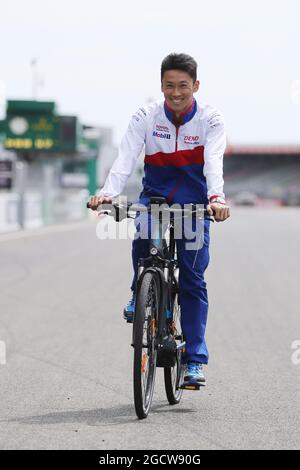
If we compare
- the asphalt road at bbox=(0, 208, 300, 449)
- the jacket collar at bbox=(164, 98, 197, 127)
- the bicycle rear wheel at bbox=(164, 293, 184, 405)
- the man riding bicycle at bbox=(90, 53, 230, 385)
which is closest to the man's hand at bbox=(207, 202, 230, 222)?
the man riding bicycle at bbox=(90, 53, 230, 385)

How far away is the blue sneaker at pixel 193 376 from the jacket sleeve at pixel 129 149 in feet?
3.33

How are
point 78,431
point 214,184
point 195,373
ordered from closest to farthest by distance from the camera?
point 78,431
point 214,184
point 195,373

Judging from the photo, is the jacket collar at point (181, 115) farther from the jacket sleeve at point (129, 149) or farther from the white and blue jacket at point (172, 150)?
the jacket sleeve at point (129, 149)

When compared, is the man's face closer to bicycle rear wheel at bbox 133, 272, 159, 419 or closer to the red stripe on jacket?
the red stripe on jacket

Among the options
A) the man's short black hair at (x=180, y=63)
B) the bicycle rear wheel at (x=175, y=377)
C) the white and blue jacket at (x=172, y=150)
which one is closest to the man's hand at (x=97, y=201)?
the white and blue jacket at (x=172, y=150)

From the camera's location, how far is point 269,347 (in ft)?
26.5

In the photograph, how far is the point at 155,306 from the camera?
213 inches

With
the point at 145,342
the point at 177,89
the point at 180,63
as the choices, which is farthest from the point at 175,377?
the point at 180,63

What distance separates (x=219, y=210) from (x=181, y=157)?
55 cm

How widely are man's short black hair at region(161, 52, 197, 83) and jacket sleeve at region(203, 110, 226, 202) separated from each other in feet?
0.84

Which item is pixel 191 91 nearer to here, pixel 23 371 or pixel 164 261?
pixel 164 261

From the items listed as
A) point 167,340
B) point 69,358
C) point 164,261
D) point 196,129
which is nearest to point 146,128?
point 196,129

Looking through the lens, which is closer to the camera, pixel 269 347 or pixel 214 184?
pixel 214 184
